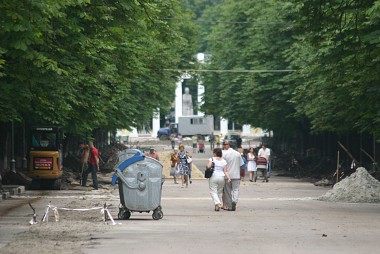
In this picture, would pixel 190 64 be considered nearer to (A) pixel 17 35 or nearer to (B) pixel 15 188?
(B) pixel 15 188

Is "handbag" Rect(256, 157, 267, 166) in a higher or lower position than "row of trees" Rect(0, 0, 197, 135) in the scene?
lower

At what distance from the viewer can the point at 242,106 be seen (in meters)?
74.7

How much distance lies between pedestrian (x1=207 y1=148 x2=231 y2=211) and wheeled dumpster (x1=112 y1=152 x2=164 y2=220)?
366 cm

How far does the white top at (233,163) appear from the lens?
28.3m

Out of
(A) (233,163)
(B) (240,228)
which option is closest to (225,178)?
(A) (233,163)

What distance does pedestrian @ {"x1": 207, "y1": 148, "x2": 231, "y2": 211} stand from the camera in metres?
27.7

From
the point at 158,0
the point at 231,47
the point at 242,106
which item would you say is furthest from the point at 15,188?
the point at 231,47

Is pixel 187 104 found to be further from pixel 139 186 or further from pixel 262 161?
pixel 139 186

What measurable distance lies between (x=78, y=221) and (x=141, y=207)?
1581mm

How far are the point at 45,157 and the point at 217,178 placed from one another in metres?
14.7

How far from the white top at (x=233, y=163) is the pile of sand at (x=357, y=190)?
5.86 meters

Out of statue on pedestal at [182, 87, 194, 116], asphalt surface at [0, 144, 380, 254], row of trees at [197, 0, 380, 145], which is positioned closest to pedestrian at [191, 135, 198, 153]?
statue on pedestal at [182, 87, 194, 116]

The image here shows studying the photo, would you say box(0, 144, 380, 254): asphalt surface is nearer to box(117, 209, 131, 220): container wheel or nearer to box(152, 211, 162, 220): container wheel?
box(117, 209, 131, 220): container wheel

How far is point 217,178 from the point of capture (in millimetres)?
27719
